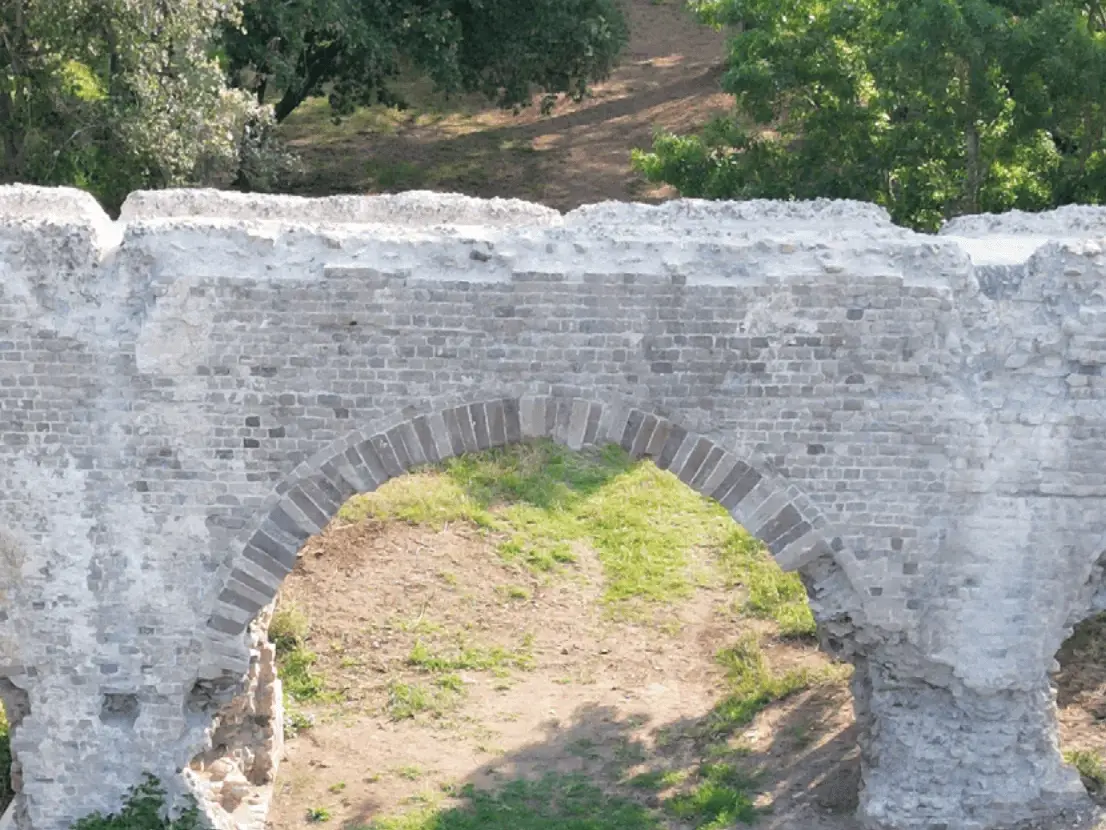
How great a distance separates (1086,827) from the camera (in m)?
7.96

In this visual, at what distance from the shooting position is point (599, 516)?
12.6m

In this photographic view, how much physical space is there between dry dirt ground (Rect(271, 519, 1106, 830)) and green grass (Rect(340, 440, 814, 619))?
202mm

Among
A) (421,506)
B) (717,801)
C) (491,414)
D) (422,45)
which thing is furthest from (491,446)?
(422,45)

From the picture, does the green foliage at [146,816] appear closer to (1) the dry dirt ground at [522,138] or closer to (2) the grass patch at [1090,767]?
(2) the grass patch at [1090,767]

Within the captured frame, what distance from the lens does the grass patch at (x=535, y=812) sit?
8.77 meters

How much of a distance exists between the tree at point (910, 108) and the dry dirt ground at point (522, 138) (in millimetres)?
6279

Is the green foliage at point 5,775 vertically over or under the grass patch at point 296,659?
under

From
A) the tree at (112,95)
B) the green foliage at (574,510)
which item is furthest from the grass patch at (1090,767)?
the tree at (112,95)

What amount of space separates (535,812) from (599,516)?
13.2ft

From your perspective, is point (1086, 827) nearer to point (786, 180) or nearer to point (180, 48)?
point (786, 180)

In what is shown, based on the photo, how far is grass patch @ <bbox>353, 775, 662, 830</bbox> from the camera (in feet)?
28.8

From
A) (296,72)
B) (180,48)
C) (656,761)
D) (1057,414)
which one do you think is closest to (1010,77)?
(1057,414)

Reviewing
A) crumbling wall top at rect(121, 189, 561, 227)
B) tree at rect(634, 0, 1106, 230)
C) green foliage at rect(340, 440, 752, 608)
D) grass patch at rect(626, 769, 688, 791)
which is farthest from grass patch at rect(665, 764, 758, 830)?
tree at rect(634, 0, 1106, 230)

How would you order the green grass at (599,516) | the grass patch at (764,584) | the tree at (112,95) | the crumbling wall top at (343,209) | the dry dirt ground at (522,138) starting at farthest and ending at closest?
the dry dirt ground at (522,138)
the tree at (112,95)
the green grass at (599,516)
the grass patch at (764,584)
the crumbling wall top at (343,209)
